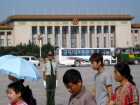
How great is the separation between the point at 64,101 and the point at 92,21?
358 ft

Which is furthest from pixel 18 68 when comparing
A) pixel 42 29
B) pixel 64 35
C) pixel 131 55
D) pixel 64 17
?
pixel 64 35

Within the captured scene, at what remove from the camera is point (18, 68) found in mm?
6746

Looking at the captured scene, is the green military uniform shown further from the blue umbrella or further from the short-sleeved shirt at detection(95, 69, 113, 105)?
the blue umbrella

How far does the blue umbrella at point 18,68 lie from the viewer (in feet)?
21.9

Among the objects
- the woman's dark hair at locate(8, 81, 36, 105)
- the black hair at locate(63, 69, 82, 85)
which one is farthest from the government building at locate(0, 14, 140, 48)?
the black hair at locate(63, 69, 82, 85)

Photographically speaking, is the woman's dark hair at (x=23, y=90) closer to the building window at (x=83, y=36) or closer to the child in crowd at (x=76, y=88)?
the child in crowd at (x=76, y=88)

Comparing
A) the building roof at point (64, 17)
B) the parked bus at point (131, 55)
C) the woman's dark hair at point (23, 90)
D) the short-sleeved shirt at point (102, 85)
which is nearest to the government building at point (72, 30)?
the building roof at point (64, 17)

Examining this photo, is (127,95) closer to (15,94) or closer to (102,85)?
(15,94)

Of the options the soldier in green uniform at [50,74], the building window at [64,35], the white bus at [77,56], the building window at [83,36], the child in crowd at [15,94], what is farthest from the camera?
the building window at [83,36]

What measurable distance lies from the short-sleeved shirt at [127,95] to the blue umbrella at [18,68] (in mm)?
1356

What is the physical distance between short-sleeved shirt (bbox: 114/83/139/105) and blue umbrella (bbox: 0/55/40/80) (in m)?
1.36

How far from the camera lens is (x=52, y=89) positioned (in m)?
13.3

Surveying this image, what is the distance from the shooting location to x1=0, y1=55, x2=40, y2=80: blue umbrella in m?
6.68

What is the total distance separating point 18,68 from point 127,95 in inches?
62.1
